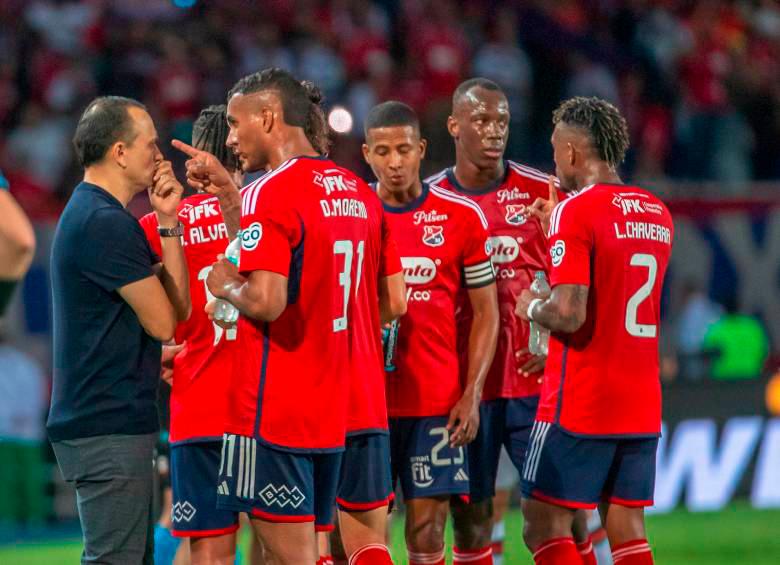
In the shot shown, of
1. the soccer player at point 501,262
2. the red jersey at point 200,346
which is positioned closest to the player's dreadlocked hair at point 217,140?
the red jersey at point 200,346

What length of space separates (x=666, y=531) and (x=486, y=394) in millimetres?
4090

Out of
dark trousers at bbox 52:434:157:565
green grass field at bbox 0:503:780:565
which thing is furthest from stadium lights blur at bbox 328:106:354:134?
dark trousers at bbox 52:434:157:565

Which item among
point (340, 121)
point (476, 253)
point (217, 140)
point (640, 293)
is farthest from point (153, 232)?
point (340, 121)

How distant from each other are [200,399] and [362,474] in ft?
2.84

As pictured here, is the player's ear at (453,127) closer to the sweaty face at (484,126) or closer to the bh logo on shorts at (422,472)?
the sweaty face at (484,126)

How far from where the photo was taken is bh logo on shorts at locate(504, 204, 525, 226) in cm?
748

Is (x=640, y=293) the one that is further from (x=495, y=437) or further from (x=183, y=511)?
(x=183, y=511)

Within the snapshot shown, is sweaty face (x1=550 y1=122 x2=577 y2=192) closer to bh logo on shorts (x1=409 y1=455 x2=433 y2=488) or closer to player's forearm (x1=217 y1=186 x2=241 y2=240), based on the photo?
bh logo on shorts (x1=409 y1=455 x2=433 y2=488)

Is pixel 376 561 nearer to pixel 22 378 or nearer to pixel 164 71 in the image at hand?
pixel 22 378

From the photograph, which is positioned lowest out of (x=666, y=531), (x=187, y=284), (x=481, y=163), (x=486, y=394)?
(x=666, y=531)

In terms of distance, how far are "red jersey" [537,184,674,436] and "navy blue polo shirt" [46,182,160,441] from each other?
2000 millimetres

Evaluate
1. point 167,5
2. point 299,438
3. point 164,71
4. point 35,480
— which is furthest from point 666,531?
point 167,5

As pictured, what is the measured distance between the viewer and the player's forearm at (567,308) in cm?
625

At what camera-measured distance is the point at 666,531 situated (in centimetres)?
1091
